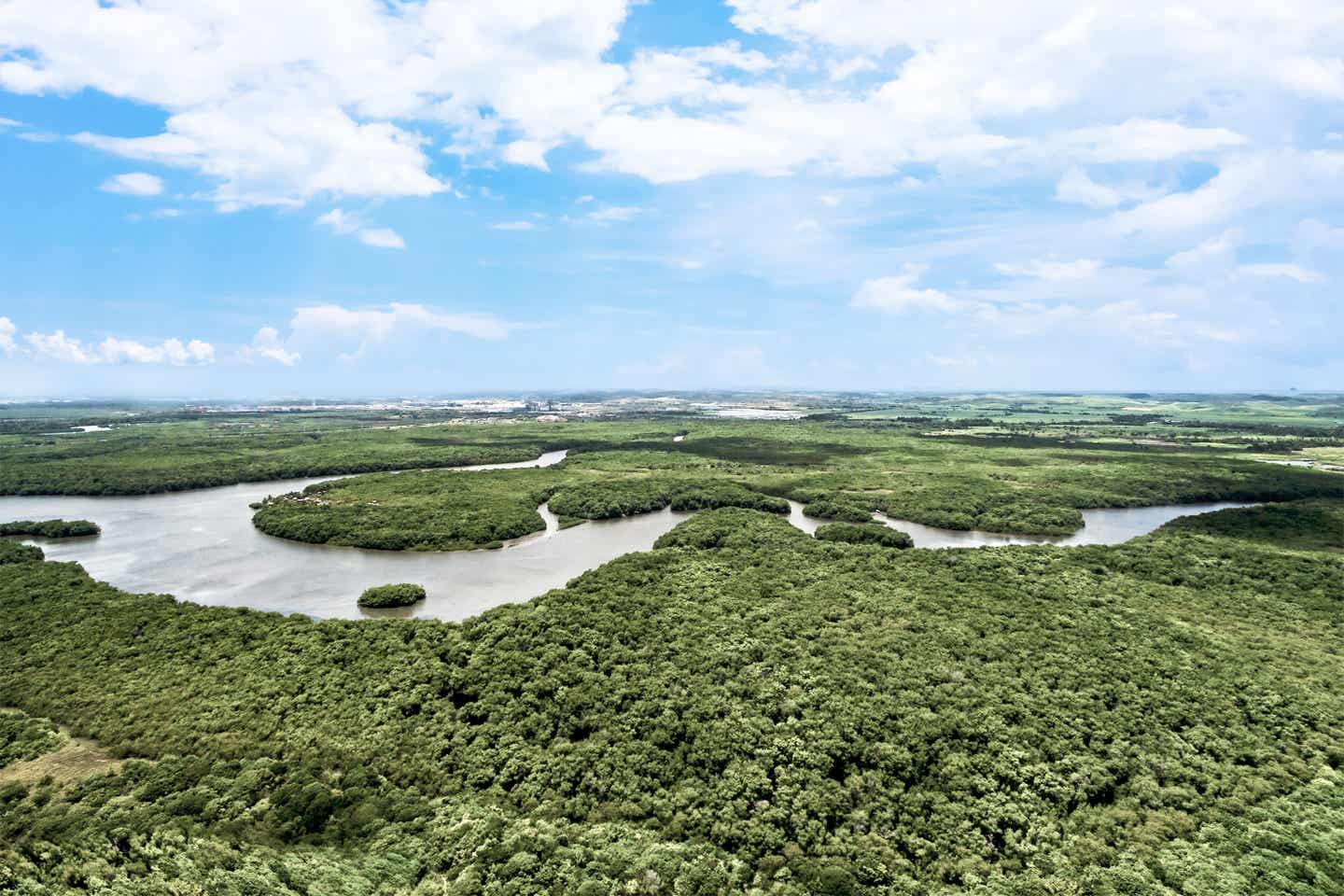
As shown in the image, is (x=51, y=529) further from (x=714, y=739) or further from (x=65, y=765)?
(x=714, y=739)

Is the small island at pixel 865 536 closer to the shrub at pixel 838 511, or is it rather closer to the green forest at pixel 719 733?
the green forest at pixel 719 733

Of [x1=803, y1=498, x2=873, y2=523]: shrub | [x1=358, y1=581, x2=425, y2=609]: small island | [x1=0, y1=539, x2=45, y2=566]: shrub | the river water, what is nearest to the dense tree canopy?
the river water

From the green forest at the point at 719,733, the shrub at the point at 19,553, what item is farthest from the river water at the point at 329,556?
the green forest at the point at 719,733

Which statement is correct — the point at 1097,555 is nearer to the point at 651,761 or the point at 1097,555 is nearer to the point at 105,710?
the point at 651,761

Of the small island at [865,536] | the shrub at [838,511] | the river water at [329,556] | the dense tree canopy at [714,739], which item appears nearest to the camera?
the dense tree canopy at [714,739]

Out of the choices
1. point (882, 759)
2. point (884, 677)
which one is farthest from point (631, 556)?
point (882, 759)

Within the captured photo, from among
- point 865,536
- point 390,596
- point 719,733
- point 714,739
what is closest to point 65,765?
point 390,596

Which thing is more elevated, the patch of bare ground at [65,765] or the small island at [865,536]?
the small island at [865,536]

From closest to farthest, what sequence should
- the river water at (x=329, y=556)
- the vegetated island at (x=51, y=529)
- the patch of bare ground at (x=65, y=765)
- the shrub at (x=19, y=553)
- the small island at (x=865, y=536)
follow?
the patch of bare ground at (x=65, y=765), the river water at (x=329, y=556), the shrub at (x=19, y=553), the small island at (x=865, y=536), the vegetated island at (x=51, y=529)
